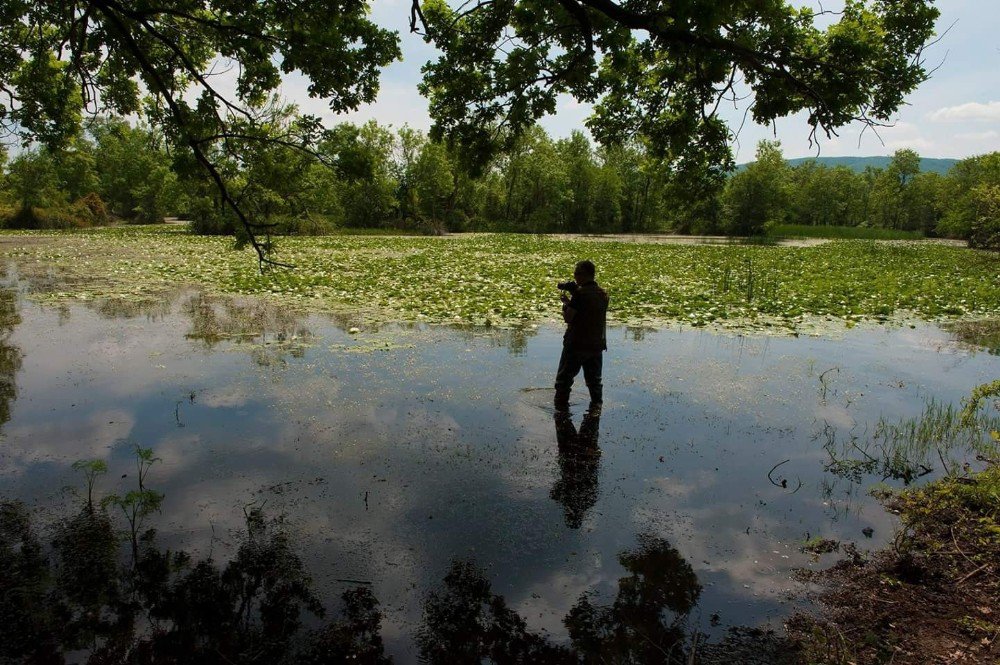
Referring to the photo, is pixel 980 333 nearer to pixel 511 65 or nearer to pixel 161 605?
pixel 511 65

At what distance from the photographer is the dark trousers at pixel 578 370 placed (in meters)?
8.00

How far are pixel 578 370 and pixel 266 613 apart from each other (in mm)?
5063

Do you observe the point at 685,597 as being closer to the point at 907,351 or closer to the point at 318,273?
the point at 907,351

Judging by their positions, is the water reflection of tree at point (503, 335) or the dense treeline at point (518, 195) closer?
the water reflection of tree at point (503, 335)

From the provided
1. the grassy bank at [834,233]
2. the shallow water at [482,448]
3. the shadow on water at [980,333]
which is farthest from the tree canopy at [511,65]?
the grassy bank at [834,233]

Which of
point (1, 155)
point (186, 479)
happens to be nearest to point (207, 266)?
point (1, 155)

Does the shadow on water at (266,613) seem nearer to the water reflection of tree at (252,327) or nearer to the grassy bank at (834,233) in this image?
the water reflection of tree at (252,327)

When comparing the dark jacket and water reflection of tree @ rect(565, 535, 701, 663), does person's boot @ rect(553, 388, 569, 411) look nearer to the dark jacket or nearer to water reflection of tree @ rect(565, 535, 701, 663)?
the dark jacket

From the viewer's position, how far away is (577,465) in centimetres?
644

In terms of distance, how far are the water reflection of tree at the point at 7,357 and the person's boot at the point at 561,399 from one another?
22.3ft

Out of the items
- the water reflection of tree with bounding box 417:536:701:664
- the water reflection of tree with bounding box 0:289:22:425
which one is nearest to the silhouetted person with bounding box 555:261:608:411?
the water reflection of tree with bounding box 417:536:701:664

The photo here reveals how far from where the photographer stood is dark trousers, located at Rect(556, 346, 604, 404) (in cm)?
800

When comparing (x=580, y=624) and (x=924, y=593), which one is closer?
(x=580, y=624)

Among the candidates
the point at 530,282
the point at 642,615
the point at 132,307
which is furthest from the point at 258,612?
the point at 530,282
